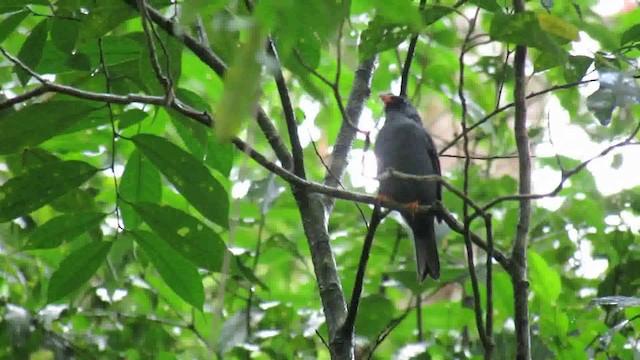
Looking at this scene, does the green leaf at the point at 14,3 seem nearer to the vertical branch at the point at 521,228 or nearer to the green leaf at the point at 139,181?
the green leaf at the point at 139,181

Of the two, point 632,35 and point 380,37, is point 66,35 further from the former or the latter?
point 632,35

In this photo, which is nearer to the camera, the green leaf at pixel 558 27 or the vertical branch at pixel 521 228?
Result: the green leaf at pixel 558 27

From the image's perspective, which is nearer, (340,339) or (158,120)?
(340,339)

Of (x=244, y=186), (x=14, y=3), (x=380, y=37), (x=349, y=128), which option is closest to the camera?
(x=380, y=37)

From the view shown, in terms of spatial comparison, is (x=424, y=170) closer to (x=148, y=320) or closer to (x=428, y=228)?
(x=428, y=228)

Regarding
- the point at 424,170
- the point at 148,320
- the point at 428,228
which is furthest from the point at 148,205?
the point at 424,170

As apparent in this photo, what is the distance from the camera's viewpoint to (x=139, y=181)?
2586 millimetres

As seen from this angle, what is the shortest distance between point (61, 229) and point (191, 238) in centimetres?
43

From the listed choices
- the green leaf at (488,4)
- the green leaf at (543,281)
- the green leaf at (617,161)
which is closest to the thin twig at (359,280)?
the green leaf at (488,4)

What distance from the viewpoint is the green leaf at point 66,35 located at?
2342 mm

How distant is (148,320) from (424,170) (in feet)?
4.94

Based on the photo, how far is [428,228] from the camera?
369 cm

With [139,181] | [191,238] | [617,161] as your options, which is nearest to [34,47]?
[139,181]

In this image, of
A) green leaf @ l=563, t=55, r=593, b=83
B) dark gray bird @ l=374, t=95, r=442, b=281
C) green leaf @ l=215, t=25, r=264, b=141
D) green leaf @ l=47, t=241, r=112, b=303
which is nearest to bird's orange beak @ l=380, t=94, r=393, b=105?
dark gray bird @ l=374, t=95, r=442, b=281
